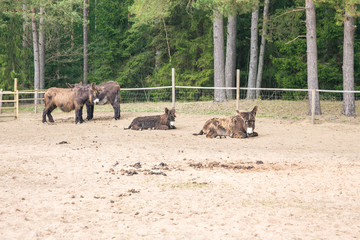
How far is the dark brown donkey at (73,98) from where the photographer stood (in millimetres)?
17969

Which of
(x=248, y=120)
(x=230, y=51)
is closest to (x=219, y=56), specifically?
(x=230, y=51)

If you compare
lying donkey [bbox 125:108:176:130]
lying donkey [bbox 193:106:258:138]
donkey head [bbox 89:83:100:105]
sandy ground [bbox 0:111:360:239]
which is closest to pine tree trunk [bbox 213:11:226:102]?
donkey head [bbox 89:83:100:105]

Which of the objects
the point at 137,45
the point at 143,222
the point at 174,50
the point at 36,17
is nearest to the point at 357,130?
the point at 143,222

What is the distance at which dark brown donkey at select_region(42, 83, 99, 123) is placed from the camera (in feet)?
59.0

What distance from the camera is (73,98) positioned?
1812cm

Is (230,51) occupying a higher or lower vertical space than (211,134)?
higher

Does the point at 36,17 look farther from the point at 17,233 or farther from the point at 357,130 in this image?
the point at 17,233

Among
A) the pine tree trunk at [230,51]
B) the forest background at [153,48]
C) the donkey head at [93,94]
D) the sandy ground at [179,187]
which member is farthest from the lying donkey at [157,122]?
the forest background at [153,48]

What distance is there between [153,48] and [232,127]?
20.9m

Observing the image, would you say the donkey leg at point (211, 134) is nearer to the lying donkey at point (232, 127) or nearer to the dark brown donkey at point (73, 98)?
the lying donkey at point (232, 127)

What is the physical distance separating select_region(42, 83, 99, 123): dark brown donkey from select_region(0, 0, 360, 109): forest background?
25.9ft

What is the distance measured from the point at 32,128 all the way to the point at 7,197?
33.1ft

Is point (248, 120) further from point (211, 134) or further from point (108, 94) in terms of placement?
point (108, 94)

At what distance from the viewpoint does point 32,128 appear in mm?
16797
